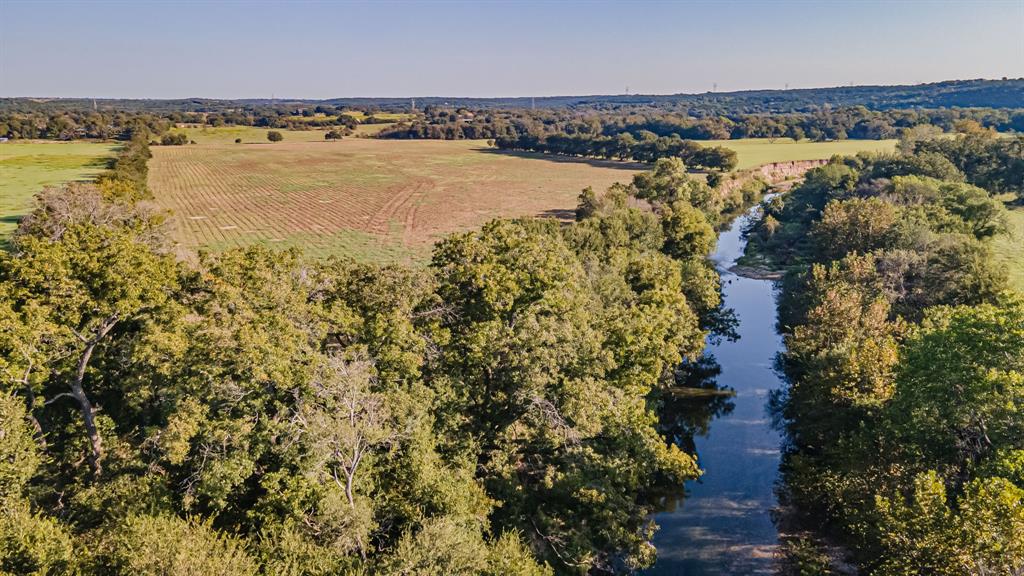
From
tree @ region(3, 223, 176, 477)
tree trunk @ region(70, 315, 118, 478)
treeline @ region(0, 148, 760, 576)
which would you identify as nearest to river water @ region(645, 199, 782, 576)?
treeline @ region(0, 148, 760, 576)

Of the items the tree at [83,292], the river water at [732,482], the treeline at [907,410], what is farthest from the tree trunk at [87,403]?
the treeline at [907,410]

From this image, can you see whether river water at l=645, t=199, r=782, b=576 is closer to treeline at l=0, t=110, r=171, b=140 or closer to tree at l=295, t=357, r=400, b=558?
tree at l=295, t=357, r=400, b=558

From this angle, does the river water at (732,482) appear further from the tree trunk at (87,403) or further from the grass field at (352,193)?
the grass field at (352,193)

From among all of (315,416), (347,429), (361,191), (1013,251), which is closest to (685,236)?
(1013,251)

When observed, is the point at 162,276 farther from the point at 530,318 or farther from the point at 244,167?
the point at 244,167

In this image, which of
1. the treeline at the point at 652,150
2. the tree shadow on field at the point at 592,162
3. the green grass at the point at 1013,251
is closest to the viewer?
the green grass at the point at 1013,251

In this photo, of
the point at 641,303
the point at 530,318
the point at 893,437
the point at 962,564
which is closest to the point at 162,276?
the point at 530,318
